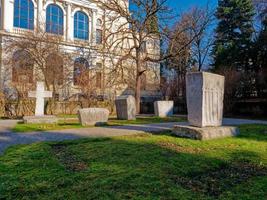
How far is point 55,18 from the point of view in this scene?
34219mm

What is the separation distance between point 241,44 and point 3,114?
2243 cm

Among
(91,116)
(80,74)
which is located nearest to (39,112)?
(91,116)

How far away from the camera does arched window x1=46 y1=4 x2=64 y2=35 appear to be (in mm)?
32881

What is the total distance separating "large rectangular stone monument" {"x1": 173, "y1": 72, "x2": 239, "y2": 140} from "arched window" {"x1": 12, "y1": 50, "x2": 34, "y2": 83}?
648 inches

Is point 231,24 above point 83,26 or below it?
below

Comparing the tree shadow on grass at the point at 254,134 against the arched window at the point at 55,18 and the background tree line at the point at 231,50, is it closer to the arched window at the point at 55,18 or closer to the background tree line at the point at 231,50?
the background tree line at the point at 231,50

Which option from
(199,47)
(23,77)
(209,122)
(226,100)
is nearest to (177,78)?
(199,47)

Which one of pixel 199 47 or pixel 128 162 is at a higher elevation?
pixel 199 47

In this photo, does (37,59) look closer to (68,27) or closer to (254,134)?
(68,27)

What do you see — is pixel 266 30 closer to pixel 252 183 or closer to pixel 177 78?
pixel 177 78

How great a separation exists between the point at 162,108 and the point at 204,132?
40.6 ft

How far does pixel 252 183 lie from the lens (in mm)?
3949

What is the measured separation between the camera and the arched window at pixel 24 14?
101ft

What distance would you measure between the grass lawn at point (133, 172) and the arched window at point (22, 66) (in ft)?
56.2
